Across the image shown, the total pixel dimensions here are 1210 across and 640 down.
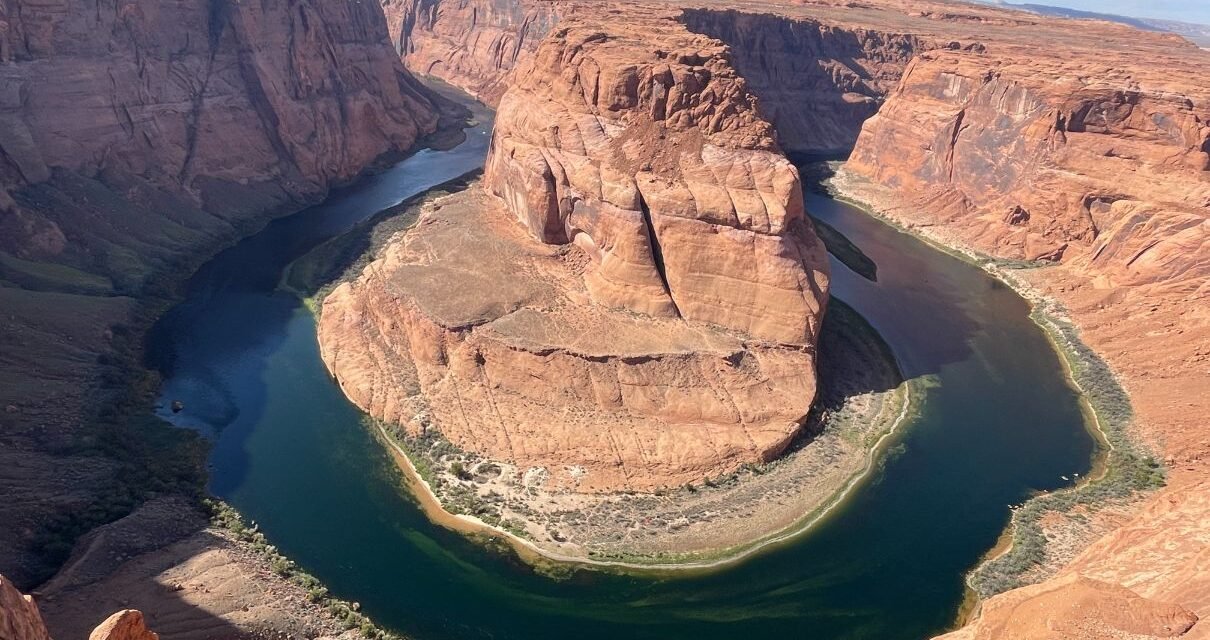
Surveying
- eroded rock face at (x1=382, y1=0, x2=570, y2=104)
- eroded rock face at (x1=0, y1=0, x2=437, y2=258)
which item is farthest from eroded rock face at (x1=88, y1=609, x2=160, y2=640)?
eroded rock face at (x1=382, y1=0, x2=570, y2=104)

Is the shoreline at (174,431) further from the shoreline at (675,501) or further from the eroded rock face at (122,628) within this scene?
the eroded rock face at (122,628)

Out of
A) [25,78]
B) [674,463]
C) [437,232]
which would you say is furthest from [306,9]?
[674,463]

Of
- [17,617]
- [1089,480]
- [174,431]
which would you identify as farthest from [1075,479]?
[174,431]

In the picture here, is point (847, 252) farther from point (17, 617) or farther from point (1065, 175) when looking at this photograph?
point (17, 617)

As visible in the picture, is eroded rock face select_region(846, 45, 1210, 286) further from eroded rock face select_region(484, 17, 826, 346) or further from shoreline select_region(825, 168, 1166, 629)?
eroded rock face select_region(484, 17, 826, 346)

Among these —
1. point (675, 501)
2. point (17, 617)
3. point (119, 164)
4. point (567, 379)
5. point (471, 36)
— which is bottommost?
point (675, 501)

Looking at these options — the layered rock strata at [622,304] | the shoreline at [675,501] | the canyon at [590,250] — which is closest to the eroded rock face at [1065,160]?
the canyon at [590,250]
